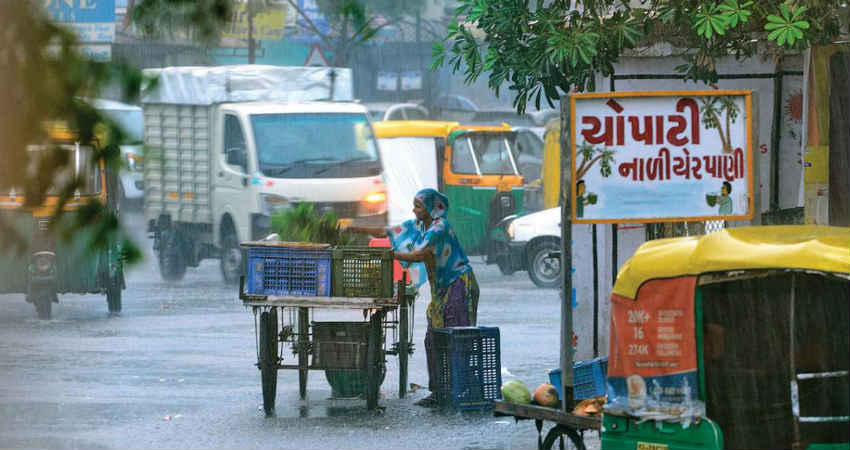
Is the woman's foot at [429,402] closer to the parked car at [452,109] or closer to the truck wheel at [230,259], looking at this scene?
the truck wheel at [230,259]

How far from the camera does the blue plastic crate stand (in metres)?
9.03

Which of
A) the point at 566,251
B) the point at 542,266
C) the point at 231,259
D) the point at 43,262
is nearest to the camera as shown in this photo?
the point at 566,251

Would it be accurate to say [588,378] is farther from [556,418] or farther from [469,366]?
[469,366]

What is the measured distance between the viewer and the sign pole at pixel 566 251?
749 centimetres

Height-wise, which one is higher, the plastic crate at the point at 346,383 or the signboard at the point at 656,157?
the signboard at the point at 656,157

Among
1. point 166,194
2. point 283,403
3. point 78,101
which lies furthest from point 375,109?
point 78,101

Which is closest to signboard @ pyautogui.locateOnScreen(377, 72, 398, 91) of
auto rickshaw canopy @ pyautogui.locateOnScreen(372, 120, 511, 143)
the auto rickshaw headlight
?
auto rickshaw canopy @ pyautogui.locateOnScreen(372, 120, 511, 143)

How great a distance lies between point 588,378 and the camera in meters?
9.07

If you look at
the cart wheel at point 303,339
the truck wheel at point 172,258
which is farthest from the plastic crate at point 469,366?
the truck wheel at point 172,258

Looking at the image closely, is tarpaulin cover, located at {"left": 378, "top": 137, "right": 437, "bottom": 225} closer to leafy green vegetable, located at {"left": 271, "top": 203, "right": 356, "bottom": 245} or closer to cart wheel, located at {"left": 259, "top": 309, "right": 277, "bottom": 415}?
leafy green vegetable, located at {"left": 271, "top": 203, "right": 356, "bottom": 245}

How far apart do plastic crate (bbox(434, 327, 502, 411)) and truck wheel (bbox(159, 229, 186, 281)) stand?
11678mm

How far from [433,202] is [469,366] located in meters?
1.33

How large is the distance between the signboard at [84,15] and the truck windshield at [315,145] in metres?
2.63

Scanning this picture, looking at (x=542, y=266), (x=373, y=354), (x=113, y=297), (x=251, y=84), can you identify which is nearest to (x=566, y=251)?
(x=373, y=354)
